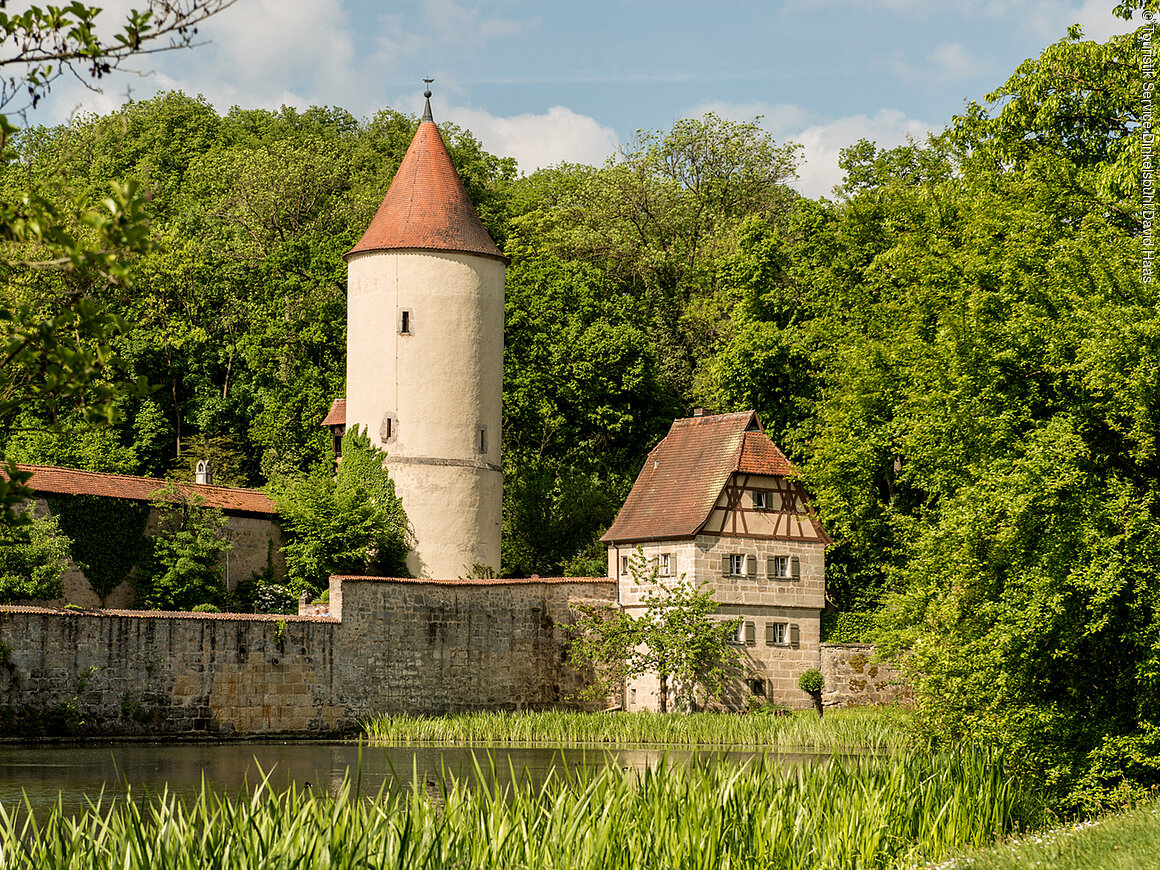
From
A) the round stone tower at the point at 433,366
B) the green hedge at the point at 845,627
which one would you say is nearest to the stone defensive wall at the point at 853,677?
the green hedge at the point at 845,627

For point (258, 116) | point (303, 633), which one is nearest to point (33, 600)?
point (303, 633)

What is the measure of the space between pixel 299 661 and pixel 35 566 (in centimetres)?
521

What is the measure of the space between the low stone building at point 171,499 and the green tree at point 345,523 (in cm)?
48

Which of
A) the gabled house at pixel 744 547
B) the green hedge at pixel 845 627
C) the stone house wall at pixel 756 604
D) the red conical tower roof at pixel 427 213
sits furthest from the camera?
the red conical tower roof at pixel 427 213

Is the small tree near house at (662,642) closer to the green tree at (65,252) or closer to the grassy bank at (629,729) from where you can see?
the grassy bank at (629,729)

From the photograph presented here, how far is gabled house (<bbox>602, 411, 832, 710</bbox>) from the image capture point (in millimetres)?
30484

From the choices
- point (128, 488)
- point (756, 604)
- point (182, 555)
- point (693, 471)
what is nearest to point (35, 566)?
point (182, 555)

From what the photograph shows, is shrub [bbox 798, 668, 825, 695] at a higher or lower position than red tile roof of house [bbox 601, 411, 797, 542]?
lower

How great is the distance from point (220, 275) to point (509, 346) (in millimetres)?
9226

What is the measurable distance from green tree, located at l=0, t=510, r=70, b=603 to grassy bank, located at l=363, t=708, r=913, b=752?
6.57 meters

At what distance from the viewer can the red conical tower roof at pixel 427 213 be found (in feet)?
113

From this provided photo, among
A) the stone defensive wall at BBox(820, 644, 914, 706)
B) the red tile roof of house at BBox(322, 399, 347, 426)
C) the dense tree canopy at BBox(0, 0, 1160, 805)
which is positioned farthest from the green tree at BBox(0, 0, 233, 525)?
the red tile roof of house at BBox(322, 399, 347, 426)

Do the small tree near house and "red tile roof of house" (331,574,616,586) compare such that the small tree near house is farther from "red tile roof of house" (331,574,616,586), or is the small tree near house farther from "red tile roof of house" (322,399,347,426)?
"red tile roof of house" (322,399,347,426)

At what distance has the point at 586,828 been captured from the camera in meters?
9.27
